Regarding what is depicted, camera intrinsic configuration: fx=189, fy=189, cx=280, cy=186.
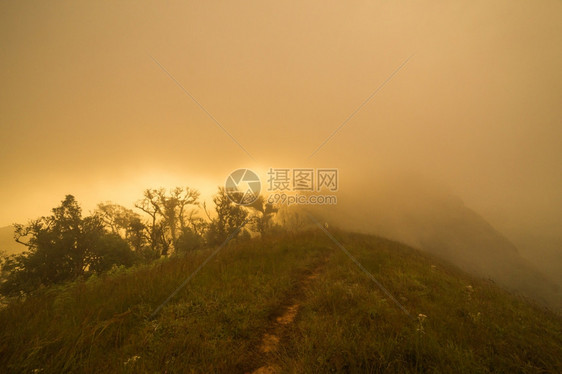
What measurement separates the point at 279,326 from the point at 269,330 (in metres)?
0.27

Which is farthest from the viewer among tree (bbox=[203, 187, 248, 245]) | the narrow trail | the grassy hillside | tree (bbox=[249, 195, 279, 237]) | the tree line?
tree (bbox=[249, 195, 279, 237])

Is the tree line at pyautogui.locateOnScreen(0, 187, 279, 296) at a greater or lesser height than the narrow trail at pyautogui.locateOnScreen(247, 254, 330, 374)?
lesser

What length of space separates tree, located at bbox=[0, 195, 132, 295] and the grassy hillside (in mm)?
15003

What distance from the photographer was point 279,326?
14.9 feet

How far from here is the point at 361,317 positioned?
4.43 metres

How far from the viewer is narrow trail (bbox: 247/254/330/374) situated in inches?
133

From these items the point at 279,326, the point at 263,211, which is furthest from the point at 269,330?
the point at 263,211

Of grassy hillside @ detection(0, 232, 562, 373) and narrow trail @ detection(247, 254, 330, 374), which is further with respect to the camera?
narrow trail @ detection(247, 254, 330, 374)

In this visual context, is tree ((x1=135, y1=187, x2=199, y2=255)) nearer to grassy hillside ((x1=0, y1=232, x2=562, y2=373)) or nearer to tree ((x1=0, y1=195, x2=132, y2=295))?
tree ((x1=0, y1=195, x2=132, y2=295))

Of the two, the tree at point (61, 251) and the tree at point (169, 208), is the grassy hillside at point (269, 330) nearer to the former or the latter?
the tree at point (61, 251)

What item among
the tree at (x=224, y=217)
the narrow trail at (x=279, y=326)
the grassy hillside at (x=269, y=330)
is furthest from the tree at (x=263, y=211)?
the grassy hillside at (x=269, y=330)

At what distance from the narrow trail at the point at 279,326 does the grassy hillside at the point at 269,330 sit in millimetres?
25

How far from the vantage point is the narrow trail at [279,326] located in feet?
11.0

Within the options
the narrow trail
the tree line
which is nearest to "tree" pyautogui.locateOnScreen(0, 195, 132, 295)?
the tree line
